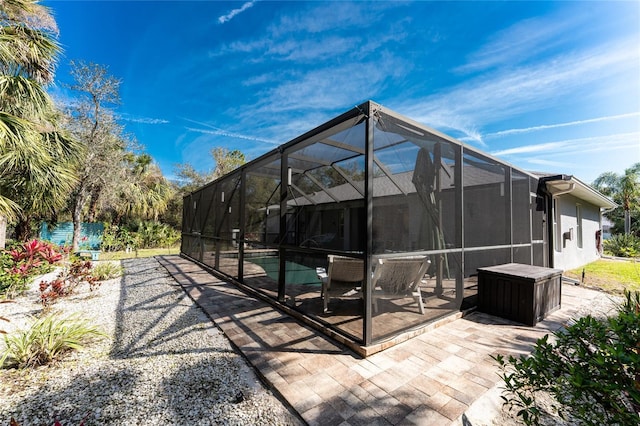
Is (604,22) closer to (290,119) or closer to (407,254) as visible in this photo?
(407,254)

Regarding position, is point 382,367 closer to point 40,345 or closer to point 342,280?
point 342,280

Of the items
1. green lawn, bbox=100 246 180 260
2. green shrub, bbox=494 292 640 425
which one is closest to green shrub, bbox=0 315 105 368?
green shrub, bbox=494 292 640 425

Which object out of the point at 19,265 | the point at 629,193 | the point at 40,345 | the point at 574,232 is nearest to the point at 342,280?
the point at 40,345

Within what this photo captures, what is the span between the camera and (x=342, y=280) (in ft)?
13.0

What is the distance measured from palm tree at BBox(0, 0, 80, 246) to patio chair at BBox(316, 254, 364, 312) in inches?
238

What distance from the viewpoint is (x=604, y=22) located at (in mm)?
5500

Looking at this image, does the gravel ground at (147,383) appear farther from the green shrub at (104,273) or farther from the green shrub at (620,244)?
the green shrub at (620,244)

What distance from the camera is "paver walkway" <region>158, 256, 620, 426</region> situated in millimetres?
1938

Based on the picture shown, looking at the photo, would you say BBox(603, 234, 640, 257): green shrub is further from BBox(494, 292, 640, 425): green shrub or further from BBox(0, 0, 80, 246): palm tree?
BBox(0, 0, 80, 246): palm tree

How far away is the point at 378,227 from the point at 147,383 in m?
2.73

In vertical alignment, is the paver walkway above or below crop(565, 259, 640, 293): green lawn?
below

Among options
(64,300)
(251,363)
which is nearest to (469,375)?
(251,363)

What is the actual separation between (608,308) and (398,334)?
4.31 m

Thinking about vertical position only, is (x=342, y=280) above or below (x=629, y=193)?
below
